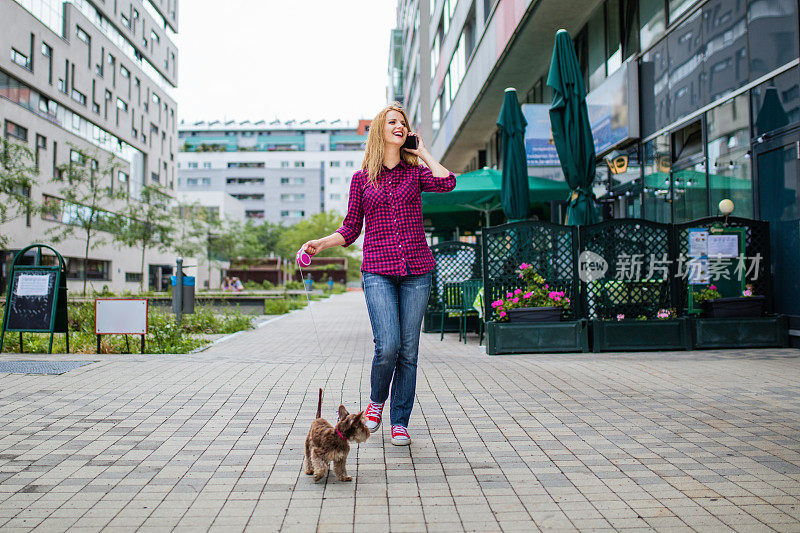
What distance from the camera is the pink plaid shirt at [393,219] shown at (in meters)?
3.81

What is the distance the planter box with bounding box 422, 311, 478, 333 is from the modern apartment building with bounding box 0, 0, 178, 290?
2026 centimetres

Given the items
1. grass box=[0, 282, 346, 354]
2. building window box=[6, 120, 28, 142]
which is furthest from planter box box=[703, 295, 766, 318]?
building window box=[6, 120, 28, 142]

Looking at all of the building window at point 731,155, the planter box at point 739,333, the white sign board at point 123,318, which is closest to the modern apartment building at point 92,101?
the white sign board at point 123,318

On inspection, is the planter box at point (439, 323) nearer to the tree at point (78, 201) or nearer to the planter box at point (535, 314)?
the planter box at point (535, 314)

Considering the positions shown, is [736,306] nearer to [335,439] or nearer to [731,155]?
[731,155]

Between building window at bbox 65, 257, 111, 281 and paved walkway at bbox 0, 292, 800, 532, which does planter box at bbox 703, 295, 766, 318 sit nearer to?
paved walkway at bbox 0, 292, 800, 532

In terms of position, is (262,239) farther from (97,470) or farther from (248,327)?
(97,470)

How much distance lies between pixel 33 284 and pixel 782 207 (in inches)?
394

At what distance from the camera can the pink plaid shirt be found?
381 cm

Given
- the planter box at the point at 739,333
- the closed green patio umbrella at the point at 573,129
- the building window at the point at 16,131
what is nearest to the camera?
the planter box at the point at 739,333

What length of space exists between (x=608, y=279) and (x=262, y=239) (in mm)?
73747

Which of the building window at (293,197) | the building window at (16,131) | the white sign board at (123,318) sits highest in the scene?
the building window at (293,197)

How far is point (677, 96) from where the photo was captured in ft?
36.6

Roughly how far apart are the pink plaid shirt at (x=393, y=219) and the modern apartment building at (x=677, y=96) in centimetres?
660
